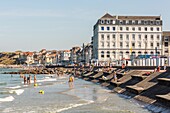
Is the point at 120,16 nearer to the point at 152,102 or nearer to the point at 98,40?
the point at 98,40

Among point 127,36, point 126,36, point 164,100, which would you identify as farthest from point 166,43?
point 164,100

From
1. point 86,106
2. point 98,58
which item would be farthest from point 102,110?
point 98,58

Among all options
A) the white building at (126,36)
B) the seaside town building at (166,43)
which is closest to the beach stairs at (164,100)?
the white building at (126,36)

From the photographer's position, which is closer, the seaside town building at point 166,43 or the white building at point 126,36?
the white building at point 126,36

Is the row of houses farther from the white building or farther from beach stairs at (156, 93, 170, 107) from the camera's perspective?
beach stairs at (156, 93, 170, 107)

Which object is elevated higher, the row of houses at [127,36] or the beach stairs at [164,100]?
the row of houses at [127,36]

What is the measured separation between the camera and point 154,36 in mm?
131500

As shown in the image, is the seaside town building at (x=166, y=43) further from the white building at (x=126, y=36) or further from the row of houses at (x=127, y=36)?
the white building at (x=126, y=36)

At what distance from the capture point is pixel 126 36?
13188 cm

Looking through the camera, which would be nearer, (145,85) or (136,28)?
(145,85)

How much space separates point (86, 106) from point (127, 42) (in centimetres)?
10611

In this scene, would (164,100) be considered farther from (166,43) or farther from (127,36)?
(166,43)

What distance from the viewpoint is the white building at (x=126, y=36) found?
13012 cm

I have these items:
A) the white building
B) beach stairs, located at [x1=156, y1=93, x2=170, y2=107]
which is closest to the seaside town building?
the white building
